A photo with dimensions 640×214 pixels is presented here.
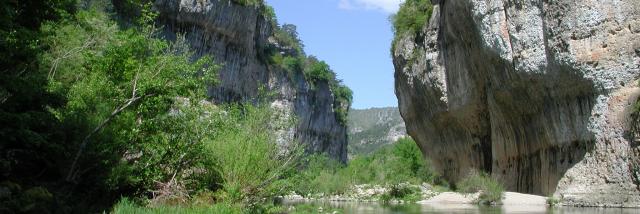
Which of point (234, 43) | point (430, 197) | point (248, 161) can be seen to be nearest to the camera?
point (248, 161)

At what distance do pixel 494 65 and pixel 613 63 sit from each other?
26.0ft

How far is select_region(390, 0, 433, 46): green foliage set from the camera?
1727 inches

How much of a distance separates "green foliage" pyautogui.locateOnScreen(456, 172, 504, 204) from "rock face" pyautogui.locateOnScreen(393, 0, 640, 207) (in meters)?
1.87

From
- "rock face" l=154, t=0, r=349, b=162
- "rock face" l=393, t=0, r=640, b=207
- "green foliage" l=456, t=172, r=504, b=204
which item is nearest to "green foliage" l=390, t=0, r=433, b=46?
"rock face" l=393, t=0, r=640, b=207

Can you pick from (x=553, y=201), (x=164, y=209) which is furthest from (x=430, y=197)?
(x=164, y=209)

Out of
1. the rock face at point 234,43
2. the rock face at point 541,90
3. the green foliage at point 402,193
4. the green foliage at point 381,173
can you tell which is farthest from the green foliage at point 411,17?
the green foliage at point 402,193

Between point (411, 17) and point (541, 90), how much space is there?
18968 millimetres

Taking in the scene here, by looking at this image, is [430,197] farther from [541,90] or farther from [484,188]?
[541,90]

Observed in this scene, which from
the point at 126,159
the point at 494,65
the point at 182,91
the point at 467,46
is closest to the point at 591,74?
the point at 494,65

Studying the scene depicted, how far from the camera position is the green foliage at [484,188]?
30.9 meters

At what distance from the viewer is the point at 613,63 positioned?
2447 centimetres

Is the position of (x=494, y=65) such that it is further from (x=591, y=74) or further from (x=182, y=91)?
(x=182, y=91)

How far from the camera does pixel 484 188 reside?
32.2 metres

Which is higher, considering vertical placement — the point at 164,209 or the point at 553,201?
the point at 553,201
